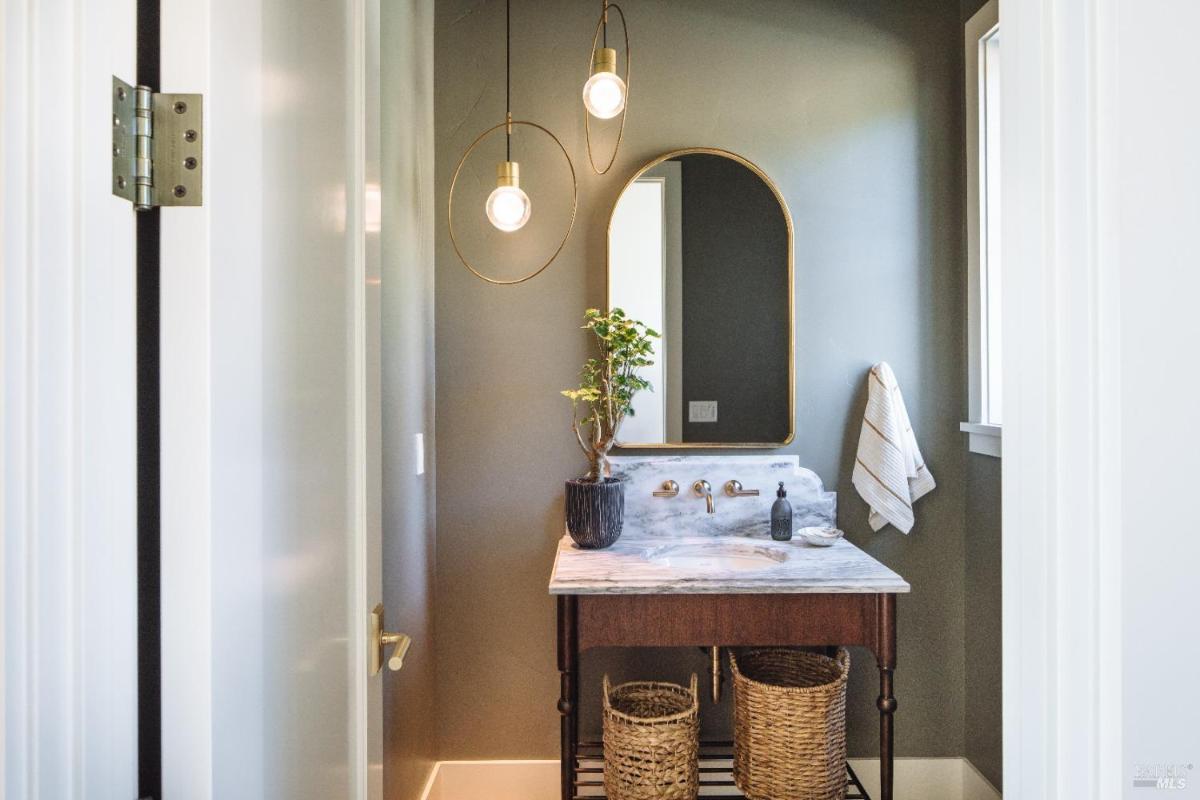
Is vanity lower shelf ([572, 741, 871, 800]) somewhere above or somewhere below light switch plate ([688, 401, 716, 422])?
below

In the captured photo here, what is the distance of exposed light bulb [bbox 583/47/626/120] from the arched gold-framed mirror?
46 centimetres

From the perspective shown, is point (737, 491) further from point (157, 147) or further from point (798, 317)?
point (157, 147)

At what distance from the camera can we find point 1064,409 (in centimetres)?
63

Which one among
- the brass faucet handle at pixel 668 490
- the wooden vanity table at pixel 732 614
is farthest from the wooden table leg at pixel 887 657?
the brass faucet handle at pixel 668 490

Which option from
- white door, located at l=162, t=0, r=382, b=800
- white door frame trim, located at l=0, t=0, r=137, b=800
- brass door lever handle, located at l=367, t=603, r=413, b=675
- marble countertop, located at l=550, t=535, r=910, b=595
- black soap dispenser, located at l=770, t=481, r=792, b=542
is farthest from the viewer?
black soap dispenser, located at l=770, t=481, r=792, b=542

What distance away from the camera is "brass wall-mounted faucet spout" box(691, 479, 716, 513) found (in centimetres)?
225

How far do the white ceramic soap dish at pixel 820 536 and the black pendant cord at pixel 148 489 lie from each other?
1803 mm

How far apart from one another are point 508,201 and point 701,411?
881 mm

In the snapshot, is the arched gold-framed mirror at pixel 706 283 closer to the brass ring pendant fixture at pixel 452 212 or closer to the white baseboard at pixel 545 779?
the brass ring pendant fixture at pixel 452 212

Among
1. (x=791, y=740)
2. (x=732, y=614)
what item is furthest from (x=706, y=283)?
(x=791, y=740)

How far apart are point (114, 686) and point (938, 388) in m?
2.32

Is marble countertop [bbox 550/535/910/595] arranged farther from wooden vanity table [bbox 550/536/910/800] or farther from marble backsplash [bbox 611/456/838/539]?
marble backsplash [bbox 611/456/838/539]

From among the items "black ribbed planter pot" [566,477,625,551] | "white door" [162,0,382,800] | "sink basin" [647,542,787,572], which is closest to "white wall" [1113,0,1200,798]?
"white door" [162,0,382,800]

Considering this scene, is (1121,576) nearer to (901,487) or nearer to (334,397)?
(334,397)
